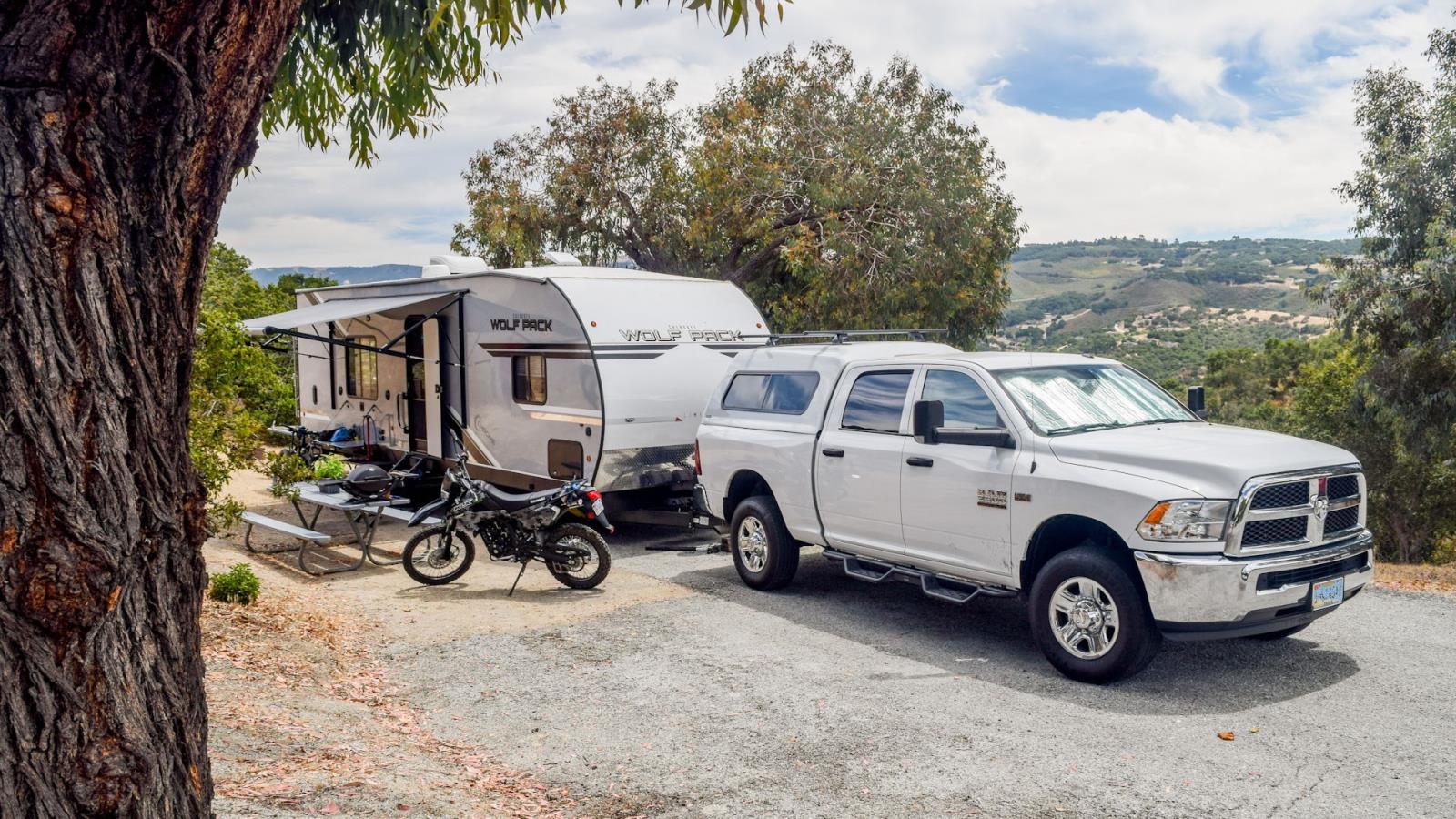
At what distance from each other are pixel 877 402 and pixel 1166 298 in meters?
70.3

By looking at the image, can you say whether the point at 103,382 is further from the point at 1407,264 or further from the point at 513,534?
the point at 1407,264

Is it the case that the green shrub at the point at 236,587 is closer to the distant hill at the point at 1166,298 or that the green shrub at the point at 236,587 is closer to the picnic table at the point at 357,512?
the picnic table at the point at 357,512

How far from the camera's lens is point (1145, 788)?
206 inches

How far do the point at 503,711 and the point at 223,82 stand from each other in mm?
4129

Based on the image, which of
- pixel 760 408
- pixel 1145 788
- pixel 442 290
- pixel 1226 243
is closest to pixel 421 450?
pixel 442 290

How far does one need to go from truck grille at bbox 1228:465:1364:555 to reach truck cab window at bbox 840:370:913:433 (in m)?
2.52

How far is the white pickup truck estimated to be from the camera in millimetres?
6473

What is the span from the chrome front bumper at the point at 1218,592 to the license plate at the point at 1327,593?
51 millimetres

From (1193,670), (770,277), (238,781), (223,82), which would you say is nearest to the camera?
(223,82)

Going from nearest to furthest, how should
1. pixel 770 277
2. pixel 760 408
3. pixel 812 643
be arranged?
pixel 812 643 → pixel 760 408 → pixel 770 277

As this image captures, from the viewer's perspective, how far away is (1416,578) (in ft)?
34.8

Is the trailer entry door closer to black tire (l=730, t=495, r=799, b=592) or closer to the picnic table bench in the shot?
the picnic table bench

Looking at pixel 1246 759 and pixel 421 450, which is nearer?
pixel 1246 759

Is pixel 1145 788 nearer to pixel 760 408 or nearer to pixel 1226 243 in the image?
pixel 760 408
